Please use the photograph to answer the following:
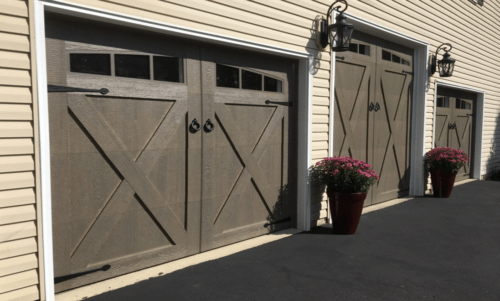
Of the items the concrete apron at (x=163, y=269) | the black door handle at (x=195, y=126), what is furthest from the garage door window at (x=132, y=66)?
the concrete apron at (x=163, y=269)

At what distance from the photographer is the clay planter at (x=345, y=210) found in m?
4.20

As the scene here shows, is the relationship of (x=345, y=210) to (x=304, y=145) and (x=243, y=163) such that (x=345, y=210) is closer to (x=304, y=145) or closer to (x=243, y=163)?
(x=304, y=145)

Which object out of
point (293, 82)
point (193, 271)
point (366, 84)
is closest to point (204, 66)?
point (293, 82)

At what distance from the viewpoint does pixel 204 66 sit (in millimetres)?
3516

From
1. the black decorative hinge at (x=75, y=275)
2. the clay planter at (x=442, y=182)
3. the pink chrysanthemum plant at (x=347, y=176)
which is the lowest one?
the black decorative hinge at (x=75, y=275)

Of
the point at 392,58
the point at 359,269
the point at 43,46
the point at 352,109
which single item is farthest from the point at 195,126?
the point at 392,58

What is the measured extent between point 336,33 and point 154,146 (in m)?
2.45

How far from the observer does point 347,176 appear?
163 inches

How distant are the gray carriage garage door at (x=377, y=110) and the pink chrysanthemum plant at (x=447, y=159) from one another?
0.42 meters

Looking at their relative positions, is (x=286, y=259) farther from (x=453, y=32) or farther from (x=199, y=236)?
(x=453, y=32)

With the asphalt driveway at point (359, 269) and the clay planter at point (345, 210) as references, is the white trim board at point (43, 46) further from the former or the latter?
the clay planter at point (345, 210)

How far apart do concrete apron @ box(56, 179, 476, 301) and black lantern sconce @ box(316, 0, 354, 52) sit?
2164 millimetres

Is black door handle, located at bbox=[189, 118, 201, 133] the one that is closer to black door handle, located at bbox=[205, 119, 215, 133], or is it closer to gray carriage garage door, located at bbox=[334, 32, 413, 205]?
black door handle, located at bbox=[205, 119, 215, 133]

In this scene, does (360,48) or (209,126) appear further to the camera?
(360,48)
